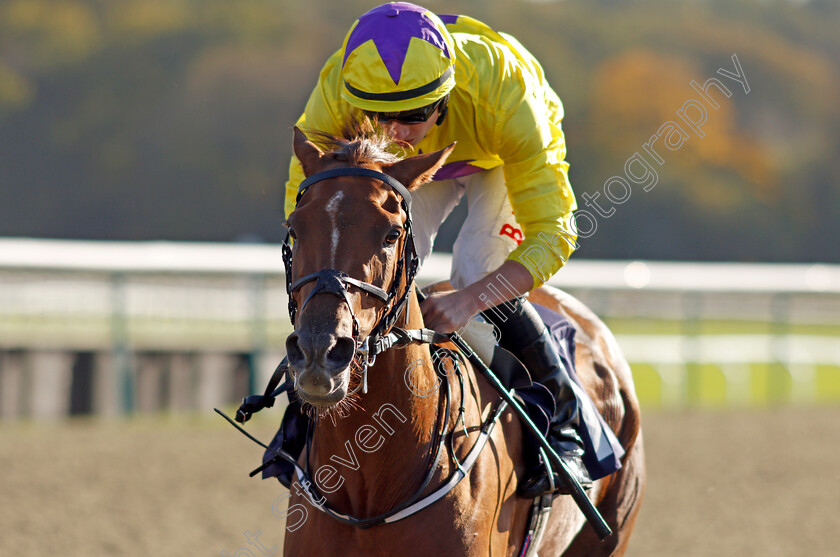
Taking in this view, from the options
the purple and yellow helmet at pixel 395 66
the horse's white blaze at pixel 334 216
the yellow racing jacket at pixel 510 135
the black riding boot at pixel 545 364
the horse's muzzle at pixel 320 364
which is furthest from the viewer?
the black riding boot at pixel 545 364

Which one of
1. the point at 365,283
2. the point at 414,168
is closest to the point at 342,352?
the point at 365,283

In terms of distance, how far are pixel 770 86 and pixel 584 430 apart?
35.7 metres

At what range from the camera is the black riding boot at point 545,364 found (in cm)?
315

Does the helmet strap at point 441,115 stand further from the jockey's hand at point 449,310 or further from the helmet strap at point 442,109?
the jockey's hand at point 449,310

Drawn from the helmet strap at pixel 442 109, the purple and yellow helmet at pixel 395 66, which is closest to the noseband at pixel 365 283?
the purple and yellow helmet at pixel 395 66

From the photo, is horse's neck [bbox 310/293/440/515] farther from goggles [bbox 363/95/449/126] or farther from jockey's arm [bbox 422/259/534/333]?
goggles [bbox 363/95/449/126]

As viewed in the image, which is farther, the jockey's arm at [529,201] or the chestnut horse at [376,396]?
the jockey's arm at [529,201]

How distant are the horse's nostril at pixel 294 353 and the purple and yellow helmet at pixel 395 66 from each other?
0.80 m

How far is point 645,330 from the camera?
1405cm

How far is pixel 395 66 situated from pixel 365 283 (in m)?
0.69

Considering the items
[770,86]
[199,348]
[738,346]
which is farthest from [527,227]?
[770,86]

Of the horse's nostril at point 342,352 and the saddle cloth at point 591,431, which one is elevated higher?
the horse's nostril at point 342,352

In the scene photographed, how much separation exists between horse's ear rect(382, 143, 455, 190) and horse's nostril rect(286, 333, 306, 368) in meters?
0.55

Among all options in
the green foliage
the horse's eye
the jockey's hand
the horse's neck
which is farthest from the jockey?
the green foliage
